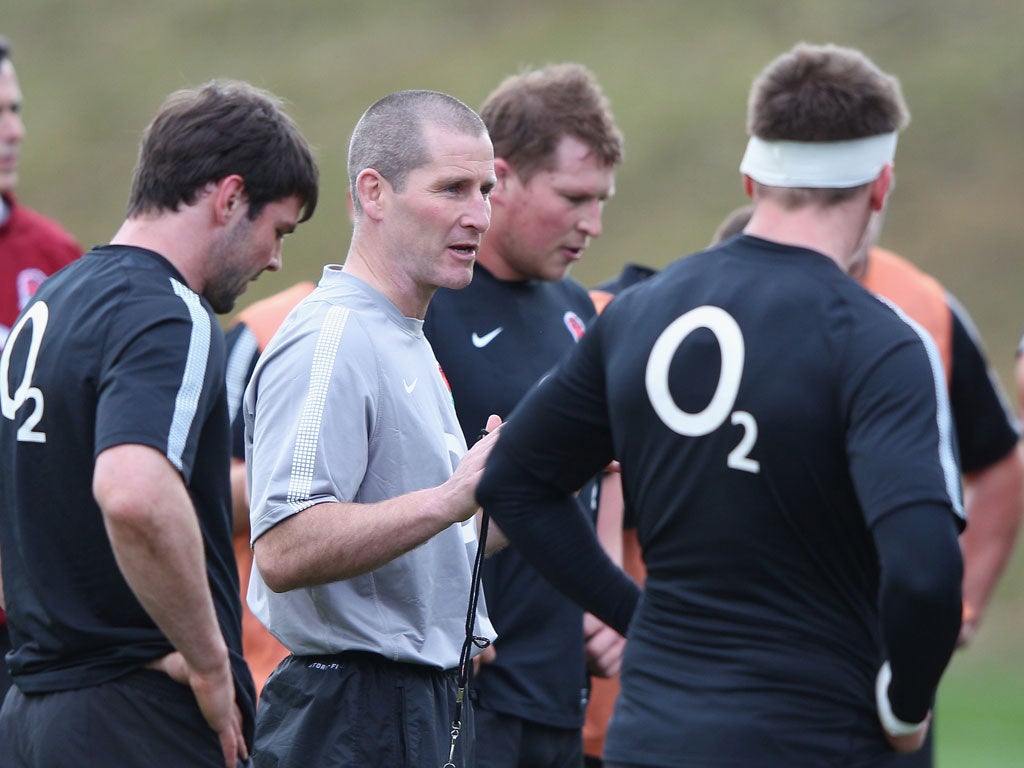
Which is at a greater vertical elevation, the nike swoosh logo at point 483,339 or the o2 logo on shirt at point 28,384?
the o2 logo on shirt at point 28,384

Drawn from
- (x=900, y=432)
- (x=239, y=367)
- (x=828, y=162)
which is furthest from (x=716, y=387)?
(x=239, y=367)

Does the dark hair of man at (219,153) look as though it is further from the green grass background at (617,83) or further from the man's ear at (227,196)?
the green grass background at (617,83)

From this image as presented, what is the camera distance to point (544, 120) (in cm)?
445

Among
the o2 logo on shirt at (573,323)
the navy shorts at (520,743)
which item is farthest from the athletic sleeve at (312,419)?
the o2 logo on shirt at (573,323)

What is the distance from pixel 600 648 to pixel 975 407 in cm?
148

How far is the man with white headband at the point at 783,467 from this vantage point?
2.61m

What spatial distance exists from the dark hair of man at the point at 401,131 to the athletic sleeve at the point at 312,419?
15.8 inches

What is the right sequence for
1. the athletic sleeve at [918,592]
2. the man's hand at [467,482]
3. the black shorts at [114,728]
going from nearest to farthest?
the athletic sleeve at [918,592]
the man's hand at [467,482]
the black shorts at [114,728]

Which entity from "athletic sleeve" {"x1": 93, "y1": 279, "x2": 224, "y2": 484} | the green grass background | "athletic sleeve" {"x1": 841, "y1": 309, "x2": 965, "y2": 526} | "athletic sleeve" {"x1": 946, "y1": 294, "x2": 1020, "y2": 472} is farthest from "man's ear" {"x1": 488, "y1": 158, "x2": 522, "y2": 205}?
the green grass background

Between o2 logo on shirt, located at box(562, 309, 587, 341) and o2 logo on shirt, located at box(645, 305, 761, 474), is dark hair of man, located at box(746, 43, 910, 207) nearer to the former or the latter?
o2 logo on shirt, located at box(645, 305, 761, 474)

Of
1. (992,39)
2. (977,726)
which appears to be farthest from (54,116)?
(977,726)

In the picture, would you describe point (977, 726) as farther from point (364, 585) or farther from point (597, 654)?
point (364, 585)

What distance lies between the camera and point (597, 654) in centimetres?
448

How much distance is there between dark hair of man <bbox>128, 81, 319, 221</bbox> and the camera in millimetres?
3611
